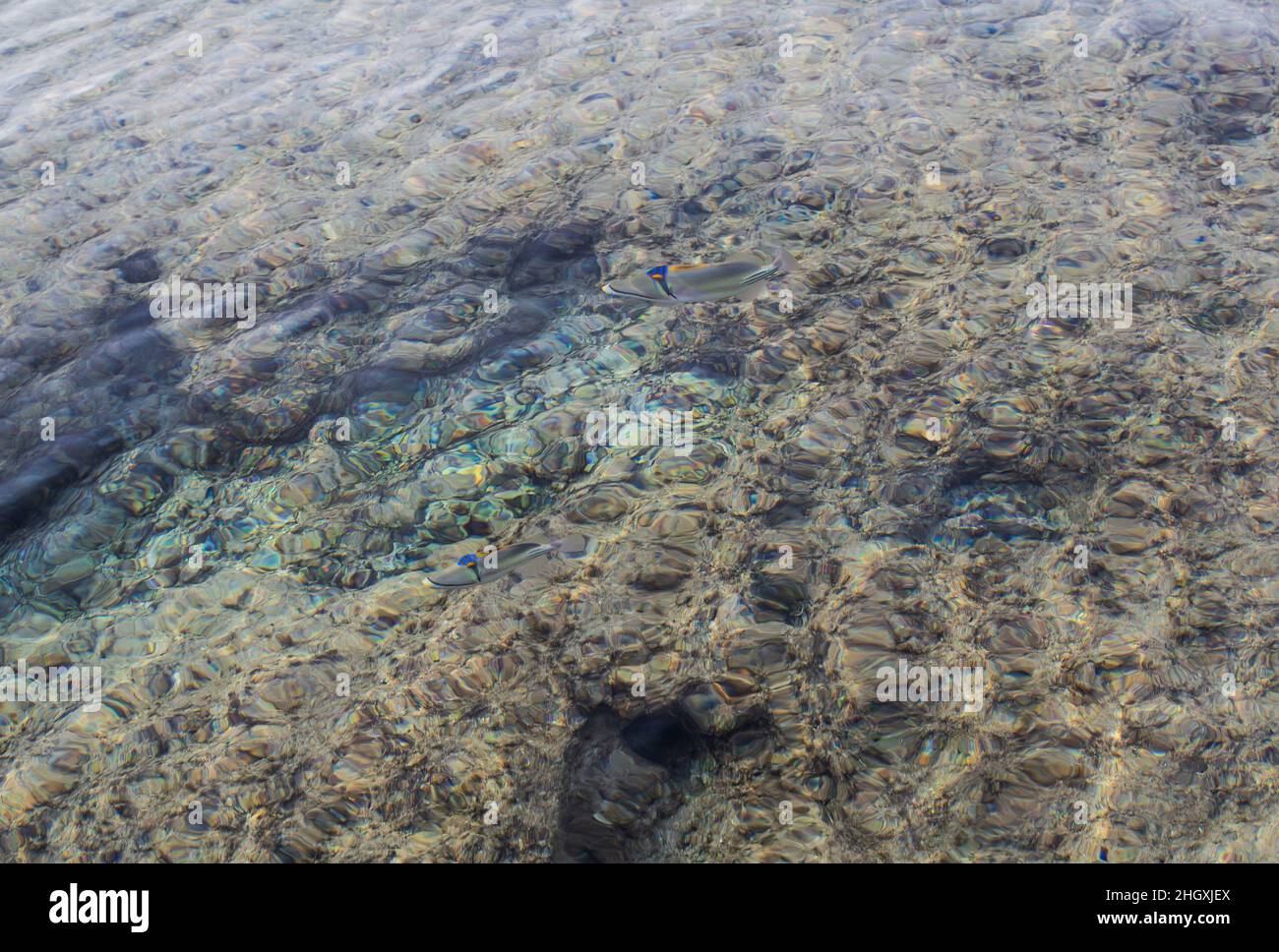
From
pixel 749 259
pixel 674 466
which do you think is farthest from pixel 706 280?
pixel 674 466

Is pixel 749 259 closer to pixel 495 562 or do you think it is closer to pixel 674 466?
pixel 674 466

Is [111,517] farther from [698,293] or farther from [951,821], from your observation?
[951,821]

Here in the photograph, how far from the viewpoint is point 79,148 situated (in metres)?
4.71

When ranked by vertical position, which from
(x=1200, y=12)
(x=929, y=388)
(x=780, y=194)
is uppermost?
Answer: (x=1200, y=12)

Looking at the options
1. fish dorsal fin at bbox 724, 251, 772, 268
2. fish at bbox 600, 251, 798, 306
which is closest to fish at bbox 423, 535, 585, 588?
fish at bbox 600, 251, 798, 306

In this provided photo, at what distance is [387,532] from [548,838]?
1.08m

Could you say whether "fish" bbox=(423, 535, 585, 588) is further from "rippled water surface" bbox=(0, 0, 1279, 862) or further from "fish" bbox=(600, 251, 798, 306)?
"fish" bbox=(600, 251, 798, 306)

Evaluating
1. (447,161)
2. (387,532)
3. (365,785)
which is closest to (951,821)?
(365,785)

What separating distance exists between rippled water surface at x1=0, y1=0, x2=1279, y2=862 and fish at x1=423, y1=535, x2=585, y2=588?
0.04m

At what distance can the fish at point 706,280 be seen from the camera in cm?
338

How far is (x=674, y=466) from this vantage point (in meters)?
2.78

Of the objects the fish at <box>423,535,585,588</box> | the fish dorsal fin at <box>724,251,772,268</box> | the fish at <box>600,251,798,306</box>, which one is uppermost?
the fish dorsal fin at <box>724,251,772,268</box>

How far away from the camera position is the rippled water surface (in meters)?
2.11

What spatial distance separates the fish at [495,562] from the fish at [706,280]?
→ 118 cm
